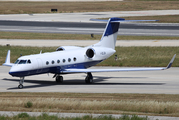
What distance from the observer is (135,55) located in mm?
45938

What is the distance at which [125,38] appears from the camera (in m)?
61.3

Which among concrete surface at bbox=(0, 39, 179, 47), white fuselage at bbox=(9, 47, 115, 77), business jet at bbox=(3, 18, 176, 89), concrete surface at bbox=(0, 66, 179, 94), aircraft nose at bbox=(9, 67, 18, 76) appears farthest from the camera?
concrete surface at bbox=(0, 39, 179, 47)

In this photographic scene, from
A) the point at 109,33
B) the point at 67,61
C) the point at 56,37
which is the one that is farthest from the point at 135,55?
the point at 56,37

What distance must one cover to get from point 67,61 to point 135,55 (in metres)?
15.8

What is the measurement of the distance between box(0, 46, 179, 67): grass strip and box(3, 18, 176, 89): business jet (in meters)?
6.99

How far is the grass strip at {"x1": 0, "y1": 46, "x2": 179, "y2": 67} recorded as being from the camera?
138ft

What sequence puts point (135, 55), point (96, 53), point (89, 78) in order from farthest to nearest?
1. point (135, 55)
2. point (96, 53)
3. point (89, 78)

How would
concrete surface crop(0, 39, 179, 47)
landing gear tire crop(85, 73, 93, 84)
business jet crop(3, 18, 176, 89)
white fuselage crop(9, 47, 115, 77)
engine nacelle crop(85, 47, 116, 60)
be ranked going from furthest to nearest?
concrete surface crop(0, 39, 179, 47) < engine nacelle crop(85, 47, 116, 60) < landing gear tire crop(85, 73, 93, 84) < business jet crop(3, 18, 176, 89) < white fuselage crop(9, 47, 115, 77)

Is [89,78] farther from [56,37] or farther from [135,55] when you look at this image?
[56,37]

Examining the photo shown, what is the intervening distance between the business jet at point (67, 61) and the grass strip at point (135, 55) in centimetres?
699

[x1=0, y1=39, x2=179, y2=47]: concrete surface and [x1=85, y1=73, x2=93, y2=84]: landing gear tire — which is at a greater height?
[x1=85, y1=73, x2=93, y2=84]: landing gear tire

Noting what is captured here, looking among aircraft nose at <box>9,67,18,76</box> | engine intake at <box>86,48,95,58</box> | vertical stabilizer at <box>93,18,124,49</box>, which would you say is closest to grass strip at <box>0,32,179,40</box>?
vertical stabilizer at <box>93,18,124,49</box>

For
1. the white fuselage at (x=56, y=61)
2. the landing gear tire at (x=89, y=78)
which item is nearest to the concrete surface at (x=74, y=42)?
the white fuselage at (x=56, y=61)

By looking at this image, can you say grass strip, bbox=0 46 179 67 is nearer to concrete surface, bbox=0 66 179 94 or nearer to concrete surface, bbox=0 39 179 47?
concrete surface, bbox=0 39 179 47
